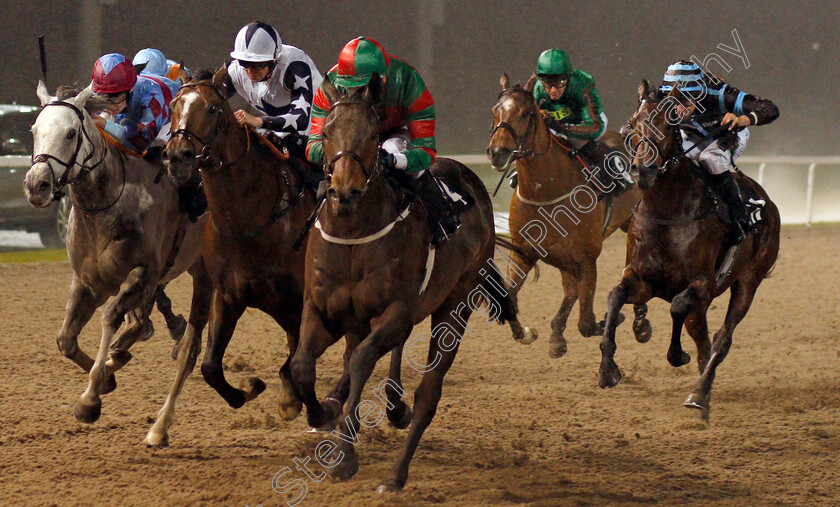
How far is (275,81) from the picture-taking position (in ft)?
15.6

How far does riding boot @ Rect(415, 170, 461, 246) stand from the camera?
397 centimetres

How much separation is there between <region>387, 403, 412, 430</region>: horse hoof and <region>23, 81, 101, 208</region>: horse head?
75.1 inches

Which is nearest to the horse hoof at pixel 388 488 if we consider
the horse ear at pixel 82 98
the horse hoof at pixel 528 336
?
the horse ear at pixel 82 98

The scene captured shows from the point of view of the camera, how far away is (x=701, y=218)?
205 inches

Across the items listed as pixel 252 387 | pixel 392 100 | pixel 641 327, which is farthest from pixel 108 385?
pixel 641 327

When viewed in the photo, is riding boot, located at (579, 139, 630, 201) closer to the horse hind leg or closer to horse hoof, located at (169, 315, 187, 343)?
the horse hind leg

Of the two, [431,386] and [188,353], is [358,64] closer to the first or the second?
[431,386]

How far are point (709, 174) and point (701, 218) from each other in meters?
0.42

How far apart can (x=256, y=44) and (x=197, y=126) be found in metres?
0.74

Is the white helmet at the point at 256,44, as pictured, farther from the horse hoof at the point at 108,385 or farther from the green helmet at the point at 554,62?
the green helmet at the point at 554,62

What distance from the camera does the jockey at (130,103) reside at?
4.95 metres

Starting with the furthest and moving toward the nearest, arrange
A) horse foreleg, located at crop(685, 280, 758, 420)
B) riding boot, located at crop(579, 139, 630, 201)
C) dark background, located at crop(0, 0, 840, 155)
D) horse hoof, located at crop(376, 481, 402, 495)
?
1. dark background, located at crop(0, 0, 840, 155)
2. riding boot, located at crop(579, 139, 630, 201)
3. horse foreleg, located at crop(685, 280, 758, 420)
4. horse hoof, located at crop(376, 481, 402, 495)

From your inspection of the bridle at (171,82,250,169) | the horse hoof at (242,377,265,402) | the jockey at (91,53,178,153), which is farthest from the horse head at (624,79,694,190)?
the jockey at (91,53,178,153)

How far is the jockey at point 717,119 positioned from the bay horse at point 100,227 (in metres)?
2.92
